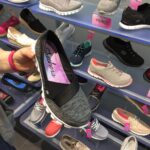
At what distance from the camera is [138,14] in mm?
1022

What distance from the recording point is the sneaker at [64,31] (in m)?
1.51

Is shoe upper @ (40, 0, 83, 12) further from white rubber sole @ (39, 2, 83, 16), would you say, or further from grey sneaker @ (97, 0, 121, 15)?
grey sneaker @ (97, 0, 121, 15)

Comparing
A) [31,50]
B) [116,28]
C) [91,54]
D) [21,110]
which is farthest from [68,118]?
[21,110]

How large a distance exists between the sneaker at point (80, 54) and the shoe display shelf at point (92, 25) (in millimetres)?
249

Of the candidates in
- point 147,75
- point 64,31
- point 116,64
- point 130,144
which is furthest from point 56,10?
point 130,144

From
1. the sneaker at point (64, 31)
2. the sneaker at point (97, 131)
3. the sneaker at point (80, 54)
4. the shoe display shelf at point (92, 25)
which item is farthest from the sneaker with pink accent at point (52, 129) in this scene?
the shoe display shelf at point (92, 25)

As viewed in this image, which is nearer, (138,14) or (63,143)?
(138,14)

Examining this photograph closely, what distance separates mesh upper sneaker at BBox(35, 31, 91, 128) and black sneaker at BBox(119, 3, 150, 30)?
0.36 meters

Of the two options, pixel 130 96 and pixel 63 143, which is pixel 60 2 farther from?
pixel 63 143

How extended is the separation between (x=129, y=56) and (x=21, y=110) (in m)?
0.89

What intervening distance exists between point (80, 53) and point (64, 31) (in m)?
0.22

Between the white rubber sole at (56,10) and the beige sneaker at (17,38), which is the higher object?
the white rubber sole at (56,10)

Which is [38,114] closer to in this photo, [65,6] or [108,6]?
→ [65,6]

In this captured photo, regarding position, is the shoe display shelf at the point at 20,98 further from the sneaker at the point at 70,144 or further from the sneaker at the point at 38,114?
the sneaker at the point at 70,144
